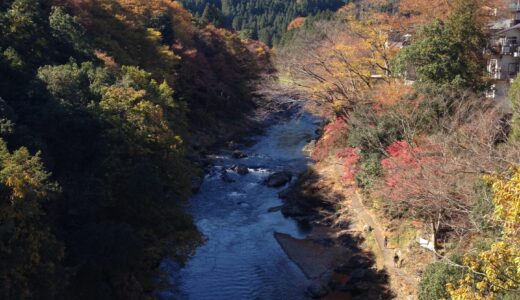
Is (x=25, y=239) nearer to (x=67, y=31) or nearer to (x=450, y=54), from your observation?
(x=67, y=31)

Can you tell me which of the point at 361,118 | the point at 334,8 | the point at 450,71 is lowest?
the point at 334,8

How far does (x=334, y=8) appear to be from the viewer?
5010 inches

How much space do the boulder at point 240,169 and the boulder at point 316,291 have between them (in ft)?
48.5

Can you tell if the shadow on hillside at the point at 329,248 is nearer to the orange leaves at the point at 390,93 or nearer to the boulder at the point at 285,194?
the boulder at the point at 285,194

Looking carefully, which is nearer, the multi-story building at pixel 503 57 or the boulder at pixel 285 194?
the multi-story building at pixel 503 57

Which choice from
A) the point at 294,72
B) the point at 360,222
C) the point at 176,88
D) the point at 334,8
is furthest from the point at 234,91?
the point at 334,8

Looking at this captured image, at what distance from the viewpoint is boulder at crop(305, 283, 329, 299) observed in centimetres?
2020

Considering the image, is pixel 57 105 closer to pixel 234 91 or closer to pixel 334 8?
pixel 234 91

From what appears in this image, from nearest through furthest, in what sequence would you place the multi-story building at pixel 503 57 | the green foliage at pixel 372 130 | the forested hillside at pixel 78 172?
the forested hillside at pixel 78 172 < the green foliage at pixel 372 130 < the multi-story building at pixel 503 57

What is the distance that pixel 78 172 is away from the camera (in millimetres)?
17906

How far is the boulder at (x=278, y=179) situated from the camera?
32750 millimetres

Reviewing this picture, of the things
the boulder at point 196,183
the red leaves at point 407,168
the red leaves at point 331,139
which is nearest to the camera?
the red leaves at point 407,168

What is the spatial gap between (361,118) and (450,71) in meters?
4.81

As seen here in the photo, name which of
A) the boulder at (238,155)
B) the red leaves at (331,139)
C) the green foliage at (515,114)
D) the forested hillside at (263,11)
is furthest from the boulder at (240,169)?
the forested hillside at (263,11)
